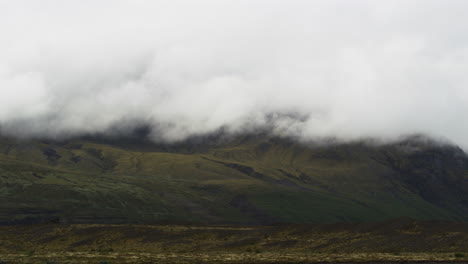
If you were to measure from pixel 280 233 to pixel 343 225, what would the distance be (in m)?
17.6

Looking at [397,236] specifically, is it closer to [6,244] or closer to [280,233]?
[280,233]

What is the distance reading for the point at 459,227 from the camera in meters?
101

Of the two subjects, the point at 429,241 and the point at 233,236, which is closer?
the point at 429,241

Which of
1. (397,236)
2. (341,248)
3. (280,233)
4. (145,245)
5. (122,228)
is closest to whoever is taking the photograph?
(341,248)

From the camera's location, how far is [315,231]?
106 meters

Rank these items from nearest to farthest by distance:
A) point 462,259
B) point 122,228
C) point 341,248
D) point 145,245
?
1. point 462,259
2. point 341,248
3. point 145,245
4. point 122,228

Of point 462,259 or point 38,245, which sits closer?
point 462,259

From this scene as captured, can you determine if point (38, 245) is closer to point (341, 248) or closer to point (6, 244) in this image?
point (6, 244)

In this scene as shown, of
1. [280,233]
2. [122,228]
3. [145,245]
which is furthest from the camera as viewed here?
[122,228]

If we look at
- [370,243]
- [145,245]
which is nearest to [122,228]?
[145,245]

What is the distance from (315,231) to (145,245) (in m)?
40.4

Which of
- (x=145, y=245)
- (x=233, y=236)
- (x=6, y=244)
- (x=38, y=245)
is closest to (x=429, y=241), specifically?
(x=233, y=236)

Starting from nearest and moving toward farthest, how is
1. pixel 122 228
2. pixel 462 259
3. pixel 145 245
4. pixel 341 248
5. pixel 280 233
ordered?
pixel 462 259 → pixel 341 248 → pixel 145 245 → pixel 280 233 → pixel 122 228

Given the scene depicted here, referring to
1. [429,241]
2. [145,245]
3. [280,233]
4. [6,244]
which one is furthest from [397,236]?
[6,244]
